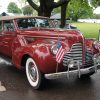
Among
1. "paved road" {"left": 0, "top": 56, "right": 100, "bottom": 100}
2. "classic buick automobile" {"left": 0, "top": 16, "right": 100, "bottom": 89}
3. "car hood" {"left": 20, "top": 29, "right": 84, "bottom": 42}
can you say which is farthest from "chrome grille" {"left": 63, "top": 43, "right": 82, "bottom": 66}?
"paved road" {"left": 0, "top": 56, "right": 100, "bottom": 100}

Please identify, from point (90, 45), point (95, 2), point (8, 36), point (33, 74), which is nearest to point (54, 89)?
point (33, 74)

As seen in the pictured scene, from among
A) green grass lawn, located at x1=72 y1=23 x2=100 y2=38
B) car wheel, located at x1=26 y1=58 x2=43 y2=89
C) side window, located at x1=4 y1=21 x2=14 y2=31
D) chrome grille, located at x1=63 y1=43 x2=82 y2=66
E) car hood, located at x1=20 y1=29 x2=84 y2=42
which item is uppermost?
side window, located at x1=4 y1=21 x2=14 y2=31

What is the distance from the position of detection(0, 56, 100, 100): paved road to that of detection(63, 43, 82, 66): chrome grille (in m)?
0.75

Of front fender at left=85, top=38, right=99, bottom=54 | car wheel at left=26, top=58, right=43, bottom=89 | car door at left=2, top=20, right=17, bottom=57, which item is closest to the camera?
car wheel at left=26, top=58, right=43, bottom=89

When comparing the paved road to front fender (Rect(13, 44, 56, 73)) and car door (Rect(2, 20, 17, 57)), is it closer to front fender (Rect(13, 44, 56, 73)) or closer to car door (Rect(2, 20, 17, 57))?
front fender (Rect(13, 44, 56, 73))

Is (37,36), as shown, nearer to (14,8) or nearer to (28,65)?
(28,65)

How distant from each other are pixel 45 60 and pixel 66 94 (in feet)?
3.08

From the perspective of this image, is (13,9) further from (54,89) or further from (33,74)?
(54,89)

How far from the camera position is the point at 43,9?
17.6 metres

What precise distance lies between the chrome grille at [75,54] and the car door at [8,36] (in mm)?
2235

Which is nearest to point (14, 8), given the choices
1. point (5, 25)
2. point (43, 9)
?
point (43, 9)

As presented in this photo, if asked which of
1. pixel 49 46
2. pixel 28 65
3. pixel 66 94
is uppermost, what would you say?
pixel 49 46

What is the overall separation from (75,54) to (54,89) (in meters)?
1.02

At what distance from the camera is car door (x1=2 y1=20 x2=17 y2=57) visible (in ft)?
29.7
